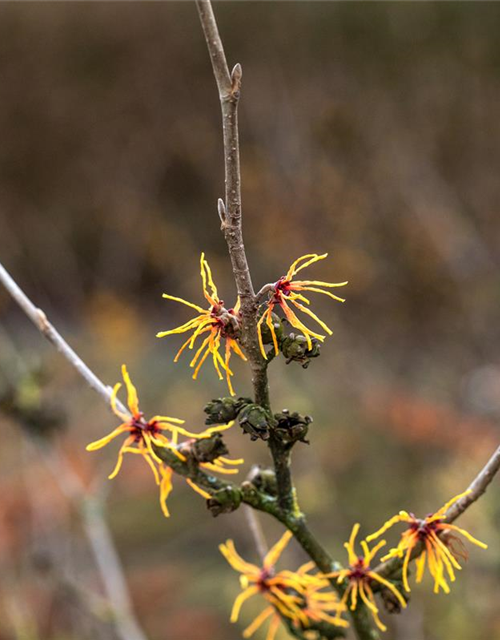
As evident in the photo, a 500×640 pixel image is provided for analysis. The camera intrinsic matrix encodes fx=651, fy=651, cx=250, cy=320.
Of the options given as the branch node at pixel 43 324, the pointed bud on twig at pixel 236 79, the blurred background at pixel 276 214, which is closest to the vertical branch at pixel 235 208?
the pointed bud on twig at pixel 236 79

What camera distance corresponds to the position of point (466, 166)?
133 inches

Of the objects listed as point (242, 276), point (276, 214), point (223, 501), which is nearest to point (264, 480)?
point (223, 501)

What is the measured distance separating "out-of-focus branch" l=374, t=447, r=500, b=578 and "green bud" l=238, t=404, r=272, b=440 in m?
0.12

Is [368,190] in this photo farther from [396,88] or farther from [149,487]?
[149,487]

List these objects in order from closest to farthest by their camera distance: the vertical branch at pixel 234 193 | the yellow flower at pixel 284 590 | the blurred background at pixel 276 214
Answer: the vertical branch at pixel 234 193 < the yellow flower at pixel 284 590 < the blurred background at pixel 276 214

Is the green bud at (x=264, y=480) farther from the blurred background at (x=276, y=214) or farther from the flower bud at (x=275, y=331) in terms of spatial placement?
the blurred background at (x=276, y=214)

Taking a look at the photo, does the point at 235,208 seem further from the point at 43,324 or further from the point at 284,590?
the point at 284,590

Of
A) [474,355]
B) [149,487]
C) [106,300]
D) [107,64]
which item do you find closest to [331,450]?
[149,487]

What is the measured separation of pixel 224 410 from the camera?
36cm

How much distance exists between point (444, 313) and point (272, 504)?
3.28 m

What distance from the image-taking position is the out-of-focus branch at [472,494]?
0.36m

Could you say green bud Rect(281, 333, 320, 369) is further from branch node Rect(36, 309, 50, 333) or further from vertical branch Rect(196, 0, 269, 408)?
branch node Rect(36, 309, 50, 333)

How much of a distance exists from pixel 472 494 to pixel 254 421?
13 centimetres

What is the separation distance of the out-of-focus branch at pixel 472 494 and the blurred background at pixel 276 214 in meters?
1.82
